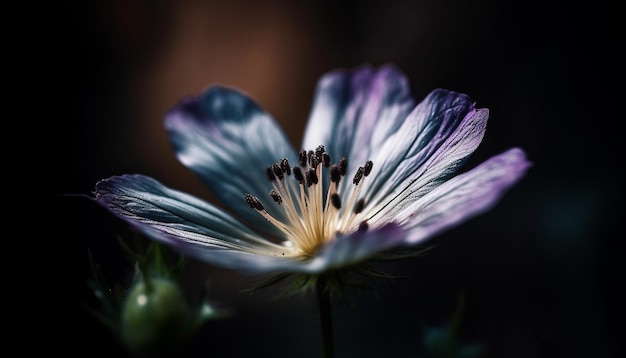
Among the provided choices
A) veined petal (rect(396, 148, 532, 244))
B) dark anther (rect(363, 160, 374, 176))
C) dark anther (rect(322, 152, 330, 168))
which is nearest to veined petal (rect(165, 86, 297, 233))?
dark anther (rect(322, 152, 330, 168))

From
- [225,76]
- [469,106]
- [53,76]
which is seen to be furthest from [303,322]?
[469,106]

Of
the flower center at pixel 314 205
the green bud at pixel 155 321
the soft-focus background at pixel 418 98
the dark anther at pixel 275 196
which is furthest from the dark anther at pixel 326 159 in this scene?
the soft-focus background at pixel 418 98

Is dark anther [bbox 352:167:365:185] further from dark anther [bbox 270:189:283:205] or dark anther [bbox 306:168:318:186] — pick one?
dark anther [bbox 270:189:283:205]

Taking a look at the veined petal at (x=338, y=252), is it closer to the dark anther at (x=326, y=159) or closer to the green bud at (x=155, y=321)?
the green bud at (x=155, y=321)

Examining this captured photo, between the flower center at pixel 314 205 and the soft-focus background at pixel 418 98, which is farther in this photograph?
the soft-focus background at pixel 418 98

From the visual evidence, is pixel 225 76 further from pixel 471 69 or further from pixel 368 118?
pixel 368 118

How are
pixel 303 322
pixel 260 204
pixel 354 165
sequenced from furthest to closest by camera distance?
pixel 303 322, pixel 354 165, pixel 260 204
